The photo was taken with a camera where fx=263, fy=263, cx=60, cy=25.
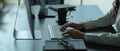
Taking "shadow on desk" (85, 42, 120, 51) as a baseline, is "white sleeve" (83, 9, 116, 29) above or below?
above

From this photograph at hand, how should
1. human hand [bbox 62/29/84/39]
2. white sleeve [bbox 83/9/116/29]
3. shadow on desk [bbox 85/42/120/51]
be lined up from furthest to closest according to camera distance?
white sleeve [bbox 83/9/116/29] < human hand [bbox 62/29/84/39] < shadow on desk [bbox 85/42/120/51]

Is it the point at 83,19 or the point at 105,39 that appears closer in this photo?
the point at 105,39

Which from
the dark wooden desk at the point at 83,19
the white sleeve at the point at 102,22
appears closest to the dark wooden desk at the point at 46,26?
the dark wooden desk at the point at 83,19

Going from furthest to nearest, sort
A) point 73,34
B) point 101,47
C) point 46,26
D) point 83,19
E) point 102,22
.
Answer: point 83,19, point 102,22, point 46,26, point 73,34, point 101,47

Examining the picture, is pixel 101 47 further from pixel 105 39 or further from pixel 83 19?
pixel 83 19

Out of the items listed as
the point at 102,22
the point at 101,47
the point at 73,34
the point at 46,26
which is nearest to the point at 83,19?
the point at 102,22

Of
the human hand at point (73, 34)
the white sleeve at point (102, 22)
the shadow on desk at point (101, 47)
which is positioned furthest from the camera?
the white sleeve at point (102, 22)

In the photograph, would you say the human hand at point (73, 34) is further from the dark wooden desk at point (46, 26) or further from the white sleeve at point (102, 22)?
the white sleeve at point (102, 22)

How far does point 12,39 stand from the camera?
6.22ft

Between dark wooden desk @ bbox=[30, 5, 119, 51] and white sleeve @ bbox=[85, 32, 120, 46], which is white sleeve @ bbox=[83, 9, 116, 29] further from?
white sleeve @ bbox=[85, 32, 120, 46]

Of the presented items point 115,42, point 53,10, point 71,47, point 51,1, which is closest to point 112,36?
point 115,42

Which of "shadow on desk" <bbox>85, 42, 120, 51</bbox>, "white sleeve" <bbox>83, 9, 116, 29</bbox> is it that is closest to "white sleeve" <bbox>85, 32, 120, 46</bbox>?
"shadow on desk" <bbox>85, 42, 120, 51</bbox>

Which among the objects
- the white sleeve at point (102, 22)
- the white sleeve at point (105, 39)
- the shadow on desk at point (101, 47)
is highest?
the white sleeve at point (102, 22)

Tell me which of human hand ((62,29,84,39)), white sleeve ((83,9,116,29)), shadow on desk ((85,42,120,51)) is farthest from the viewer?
white sleeve ((83,9,116,29))
